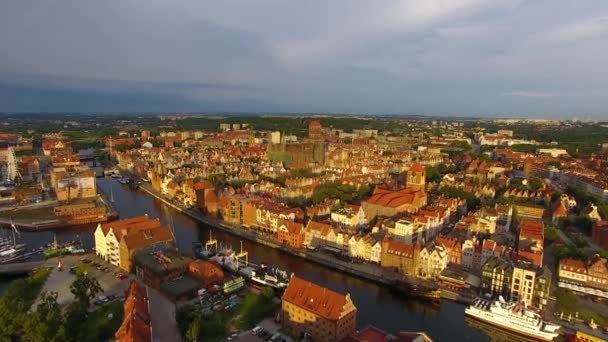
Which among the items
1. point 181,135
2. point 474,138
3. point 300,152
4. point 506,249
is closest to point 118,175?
point 300,152

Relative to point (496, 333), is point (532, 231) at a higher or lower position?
higher

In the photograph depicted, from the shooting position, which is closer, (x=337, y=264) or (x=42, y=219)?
(x=337, y=264)

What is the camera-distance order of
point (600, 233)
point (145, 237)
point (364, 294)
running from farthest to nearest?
point (600, 233) → point (145, 237) → point (364, 294)

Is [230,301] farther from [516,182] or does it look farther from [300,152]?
[300,152]

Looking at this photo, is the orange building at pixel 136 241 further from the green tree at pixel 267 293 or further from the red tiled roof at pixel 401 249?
the red tiled roof at pixel 401 249

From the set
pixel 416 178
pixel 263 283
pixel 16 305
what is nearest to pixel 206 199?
pixel 263 283

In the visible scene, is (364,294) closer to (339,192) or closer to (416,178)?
(339,192)
